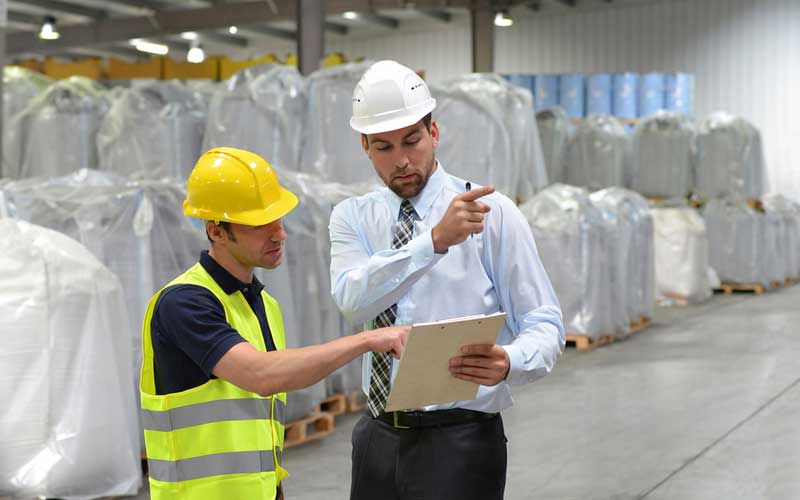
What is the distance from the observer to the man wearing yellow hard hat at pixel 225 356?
191 cm

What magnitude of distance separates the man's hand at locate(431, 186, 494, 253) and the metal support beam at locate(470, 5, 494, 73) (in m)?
13.8

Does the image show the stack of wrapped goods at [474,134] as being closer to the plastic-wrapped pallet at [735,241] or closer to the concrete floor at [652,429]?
the concrete floor at [652,429]

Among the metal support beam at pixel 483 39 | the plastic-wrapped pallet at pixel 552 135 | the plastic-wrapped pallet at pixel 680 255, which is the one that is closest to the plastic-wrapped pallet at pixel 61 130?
the plastic-wrapped pallet at pixel 552 135

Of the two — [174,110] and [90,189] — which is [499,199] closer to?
[90,189]

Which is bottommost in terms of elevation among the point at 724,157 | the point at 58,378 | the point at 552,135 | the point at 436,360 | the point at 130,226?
the point at 58,378

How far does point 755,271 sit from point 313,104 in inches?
295

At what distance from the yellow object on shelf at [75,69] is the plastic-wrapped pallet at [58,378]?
22.3ft

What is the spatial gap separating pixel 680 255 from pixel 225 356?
35.6ft

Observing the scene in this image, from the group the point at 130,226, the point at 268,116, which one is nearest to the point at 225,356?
the point at 130,226

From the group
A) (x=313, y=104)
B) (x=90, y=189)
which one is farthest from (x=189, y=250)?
(x=313, y=104)

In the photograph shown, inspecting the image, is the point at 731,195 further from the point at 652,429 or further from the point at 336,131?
the point at 652,429

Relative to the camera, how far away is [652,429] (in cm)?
619

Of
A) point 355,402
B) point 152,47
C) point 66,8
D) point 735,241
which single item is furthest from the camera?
point 152,47

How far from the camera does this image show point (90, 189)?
5352 millimetres
